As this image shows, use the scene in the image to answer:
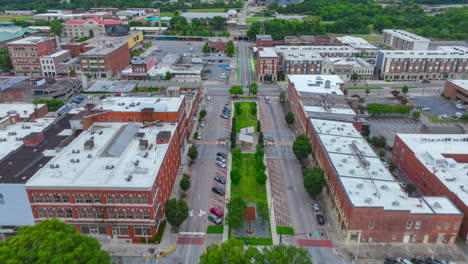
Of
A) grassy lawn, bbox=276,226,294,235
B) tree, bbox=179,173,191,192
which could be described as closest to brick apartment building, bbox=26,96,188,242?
tree, bbox=179,173,191,192

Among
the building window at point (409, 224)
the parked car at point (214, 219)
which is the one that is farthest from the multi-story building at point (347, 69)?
the parked car at point (214, 219)

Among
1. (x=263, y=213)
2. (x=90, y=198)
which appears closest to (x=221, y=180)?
(x=263, y=213)

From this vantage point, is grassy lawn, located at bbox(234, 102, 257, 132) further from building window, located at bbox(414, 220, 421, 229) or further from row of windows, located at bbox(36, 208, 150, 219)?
building window, located at bbox(414, 220, 421, 229)

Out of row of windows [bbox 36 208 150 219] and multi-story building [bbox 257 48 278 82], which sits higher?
multi-story building [bbox 257 48 278 82]

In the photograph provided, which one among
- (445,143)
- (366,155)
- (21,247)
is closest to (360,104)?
(445,143)

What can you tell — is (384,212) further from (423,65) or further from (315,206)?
(423,65)

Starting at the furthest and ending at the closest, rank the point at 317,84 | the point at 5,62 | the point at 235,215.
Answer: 1. the point at 5,62
2. the point at 317,84
3. the point at 235,215
